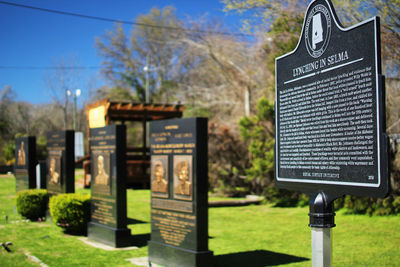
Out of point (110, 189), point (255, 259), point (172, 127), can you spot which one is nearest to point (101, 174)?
point (110, 189)

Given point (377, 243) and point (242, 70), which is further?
point (242, 70)

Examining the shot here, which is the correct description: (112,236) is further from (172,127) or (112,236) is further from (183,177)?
(172,127)

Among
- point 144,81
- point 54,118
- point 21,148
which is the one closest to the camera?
point 21,148

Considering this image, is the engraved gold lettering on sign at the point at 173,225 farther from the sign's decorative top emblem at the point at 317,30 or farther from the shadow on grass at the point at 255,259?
the sign's decorative top emblem at the point at 317,30

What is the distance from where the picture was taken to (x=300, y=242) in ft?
32.0

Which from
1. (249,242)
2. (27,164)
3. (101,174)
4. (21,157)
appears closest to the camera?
(249,242)

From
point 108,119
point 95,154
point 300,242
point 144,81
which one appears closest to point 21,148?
point 95,154

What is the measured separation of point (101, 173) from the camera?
34.0 ft

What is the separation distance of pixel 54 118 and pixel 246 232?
4593 cm

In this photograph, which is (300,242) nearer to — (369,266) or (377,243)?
(377,243)

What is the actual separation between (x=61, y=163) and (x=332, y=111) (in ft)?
33.9

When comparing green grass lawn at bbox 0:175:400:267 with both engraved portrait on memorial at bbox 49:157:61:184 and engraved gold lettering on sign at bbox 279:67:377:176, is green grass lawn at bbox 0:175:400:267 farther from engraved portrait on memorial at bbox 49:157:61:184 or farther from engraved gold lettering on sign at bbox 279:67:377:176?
engraved gold lettering on sign at bbox 279:67:377:176

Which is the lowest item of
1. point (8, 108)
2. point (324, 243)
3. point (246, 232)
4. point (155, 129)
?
point (246, 232)

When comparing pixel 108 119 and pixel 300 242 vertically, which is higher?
pixel 108 119
